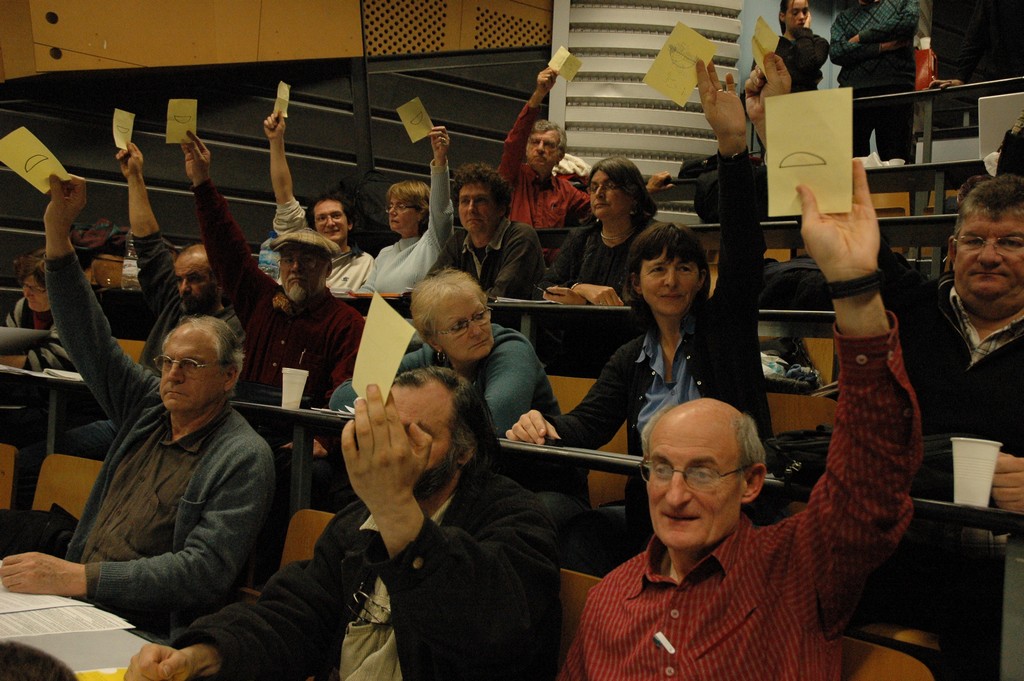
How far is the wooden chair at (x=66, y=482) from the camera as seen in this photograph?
2.42 metres

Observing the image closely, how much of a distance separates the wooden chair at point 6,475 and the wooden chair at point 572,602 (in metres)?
1.68

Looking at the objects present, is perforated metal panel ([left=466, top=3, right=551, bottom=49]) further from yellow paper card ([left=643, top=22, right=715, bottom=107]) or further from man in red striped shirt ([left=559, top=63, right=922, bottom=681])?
man in red striped shirt ([left=559, top=63, right=922, bottom=681])

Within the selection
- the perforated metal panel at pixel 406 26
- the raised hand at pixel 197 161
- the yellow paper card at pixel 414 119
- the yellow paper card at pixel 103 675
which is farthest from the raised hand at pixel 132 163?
the perforated metal panel at pixel 406 26

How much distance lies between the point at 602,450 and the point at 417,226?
1976 mm

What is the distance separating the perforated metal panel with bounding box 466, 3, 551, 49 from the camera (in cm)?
640

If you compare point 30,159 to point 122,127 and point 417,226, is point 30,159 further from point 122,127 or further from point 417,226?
point 417,226

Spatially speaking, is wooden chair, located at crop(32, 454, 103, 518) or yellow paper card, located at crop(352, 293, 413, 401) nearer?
yellow paper card, located at crop(352, 293, 413, 401)

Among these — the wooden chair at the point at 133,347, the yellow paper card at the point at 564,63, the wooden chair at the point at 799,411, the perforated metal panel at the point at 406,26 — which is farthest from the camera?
the perforated metal panel at the point at 406,26

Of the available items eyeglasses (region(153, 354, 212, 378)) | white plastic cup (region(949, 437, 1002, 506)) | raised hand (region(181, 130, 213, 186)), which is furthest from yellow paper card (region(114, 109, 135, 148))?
white plastic cup (region(949, 437, 1002, 506))

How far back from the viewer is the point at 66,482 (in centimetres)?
247

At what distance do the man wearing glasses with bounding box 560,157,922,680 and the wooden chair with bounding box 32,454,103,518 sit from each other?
151 cm

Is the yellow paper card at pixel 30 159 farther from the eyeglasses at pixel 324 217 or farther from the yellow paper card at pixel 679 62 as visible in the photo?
the eyeglasses at pixel 324 217

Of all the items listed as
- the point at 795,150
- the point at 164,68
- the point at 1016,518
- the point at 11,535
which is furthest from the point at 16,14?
the point at 1016,518

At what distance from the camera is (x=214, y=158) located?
5422mm
